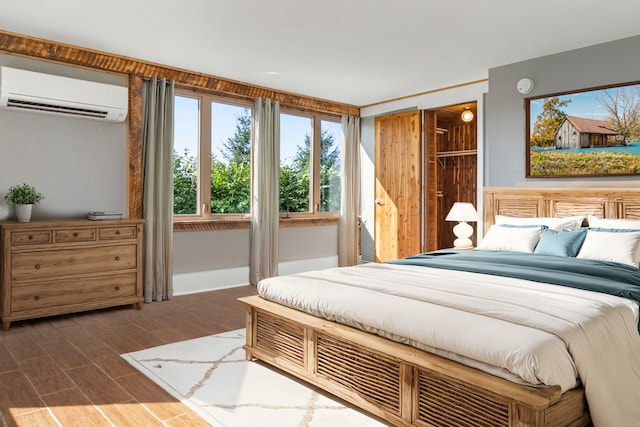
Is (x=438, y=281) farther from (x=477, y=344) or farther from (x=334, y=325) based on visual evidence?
(x=477, y=344)

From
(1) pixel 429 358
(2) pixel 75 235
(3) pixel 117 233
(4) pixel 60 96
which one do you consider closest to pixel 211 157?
(3) pixel 117 233

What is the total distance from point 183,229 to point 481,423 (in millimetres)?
4050

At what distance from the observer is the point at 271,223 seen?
596 centimetres

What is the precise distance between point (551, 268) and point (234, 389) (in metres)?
2.23

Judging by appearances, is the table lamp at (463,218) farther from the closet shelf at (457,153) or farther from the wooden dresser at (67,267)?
the wooden dresser at (67,267)

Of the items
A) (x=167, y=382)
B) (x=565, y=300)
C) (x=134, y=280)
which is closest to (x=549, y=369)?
(x=565, y=300)

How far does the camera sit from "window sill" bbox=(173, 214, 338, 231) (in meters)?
5.28

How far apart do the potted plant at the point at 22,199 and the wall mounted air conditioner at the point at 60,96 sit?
27.9 inches

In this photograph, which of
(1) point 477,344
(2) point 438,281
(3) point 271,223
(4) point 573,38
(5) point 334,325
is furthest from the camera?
(3) point 271,223

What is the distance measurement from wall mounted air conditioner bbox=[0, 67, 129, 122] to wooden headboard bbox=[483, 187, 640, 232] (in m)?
3.88

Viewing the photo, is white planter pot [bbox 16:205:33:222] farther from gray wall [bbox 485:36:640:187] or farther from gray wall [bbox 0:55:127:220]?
gray wall [bbox 485:36:640:187]

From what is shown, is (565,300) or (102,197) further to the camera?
(102,197)

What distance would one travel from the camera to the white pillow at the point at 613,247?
332 centimetres

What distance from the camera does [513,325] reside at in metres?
2.04
